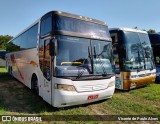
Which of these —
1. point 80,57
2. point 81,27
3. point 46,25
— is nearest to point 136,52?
point 81,27

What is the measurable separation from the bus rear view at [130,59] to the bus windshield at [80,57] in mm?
2107

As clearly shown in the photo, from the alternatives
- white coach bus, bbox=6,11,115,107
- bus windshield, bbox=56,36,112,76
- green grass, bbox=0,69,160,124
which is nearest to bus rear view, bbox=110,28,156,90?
green grass, bbox=0,69,160,124

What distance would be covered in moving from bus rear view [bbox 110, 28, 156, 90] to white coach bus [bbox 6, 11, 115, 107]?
189 centimetres

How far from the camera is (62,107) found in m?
6.42

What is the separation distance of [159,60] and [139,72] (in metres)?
4.02

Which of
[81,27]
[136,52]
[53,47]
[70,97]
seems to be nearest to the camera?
[53,47]

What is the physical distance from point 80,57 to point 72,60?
325 mm

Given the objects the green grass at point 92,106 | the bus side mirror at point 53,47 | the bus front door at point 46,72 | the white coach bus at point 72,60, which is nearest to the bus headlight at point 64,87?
the white coach bus at point 72,60

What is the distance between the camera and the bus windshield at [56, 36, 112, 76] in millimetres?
5938

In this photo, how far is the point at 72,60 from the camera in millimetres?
6121

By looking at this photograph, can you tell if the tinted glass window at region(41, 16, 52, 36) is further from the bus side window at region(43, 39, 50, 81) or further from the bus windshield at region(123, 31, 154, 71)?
the bus windshield at region(123, 31, 154, 71)

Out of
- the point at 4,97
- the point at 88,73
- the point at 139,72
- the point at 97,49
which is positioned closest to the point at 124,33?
the point at 139,72

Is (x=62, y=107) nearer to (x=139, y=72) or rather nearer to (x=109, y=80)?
(x=109, y=80)

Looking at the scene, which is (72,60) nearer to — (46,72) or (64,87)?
(64,87)
